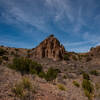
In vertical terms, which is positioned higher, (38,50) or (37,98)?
(38,50)

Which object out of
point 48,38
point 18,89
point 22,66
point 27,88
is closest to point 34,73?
point 22,66

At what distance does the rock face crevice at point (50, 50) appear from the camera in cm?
3588

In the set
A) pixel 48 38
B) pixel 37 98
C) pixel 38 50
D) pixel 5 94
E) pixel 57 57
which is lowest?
pixel 37 98

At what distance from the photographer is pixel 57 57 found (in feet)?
115

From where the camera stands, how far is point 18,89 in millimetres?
4879

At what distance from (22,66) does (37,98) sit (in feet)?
30.4

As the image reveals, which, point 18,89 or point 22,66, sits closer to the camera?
point 18,89

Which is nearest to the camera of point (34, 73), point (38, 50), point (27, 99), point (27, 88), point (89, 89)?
point (27, 99)

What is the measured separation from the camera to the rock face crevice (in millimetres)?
35875

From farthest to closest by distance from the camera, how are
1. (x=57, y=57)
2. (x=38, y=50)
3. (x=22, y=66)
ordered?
(x=38, y=50) < (x=57, y=57) < (x=22, y=66)

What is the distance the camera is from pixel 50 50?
3678 centimetres

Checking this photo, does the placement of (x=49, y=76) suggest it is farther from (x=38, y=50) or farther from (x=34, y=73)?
(x=38, y=50)

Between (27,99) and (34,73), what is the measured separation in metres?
7.94

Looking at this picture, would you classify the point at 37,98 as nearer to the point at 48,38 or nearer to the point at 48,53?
the point at 48,53
